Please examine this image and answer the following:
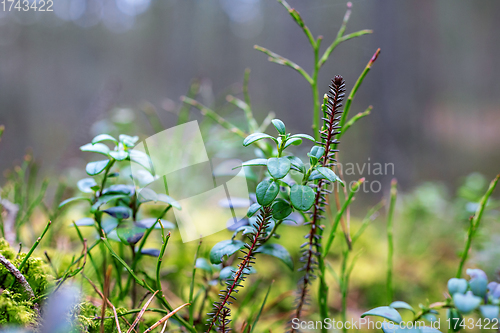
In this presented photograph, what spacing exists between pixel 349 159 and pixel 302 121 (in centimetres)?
56

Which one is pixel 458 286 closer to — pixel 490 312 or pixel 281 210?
pixel 490 312

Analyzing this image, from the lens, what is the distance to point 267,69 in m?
2.68

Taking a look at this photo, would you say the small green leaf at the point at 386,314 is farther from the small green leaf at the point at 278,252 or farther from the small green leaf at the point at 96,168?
the small green leaf at the point at 96,168

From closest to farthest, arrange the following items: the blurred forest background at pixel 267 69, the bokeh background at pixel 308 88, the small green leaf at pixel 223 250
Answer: the small green leaf at pixel 223 250 < the bokeh background at pixel 308 88 < the blurred forest background at pixel 267 69

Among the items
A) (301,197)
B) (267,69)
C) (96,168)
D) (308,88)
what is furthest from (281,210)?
(267,69)

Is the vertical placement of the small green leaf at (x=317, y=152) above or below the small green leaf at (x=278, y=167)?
above

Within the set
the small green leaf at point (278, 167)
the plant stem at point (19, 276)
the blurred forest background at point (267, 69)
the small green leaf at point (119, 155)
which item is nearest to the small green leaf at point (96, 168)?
the small green leaf at point (119, 155)

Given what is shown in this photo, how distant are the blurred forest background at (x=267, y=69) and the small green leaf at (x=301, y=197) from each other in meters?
1.08

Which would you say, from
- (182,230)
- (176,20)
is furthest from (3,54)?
(182,230)

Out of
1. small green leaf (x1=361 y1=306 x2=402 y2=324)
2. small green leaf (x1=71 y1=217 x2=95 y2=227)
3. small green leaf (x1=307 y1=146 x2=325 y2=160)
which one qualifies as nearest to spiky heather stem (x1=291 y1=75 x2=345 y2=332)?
small green leaf (x1=307 y1=146 x2=325 y2=160)

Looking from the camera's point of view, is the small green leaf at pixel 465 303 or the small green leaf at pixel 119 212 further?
the small green leaf at pixel 119 212

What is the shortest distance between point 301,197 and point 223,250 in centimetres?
13

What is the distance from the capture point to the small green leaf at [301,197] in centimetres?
29

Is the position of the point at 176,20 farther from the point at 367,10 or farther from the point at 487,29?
the point at 487,29
